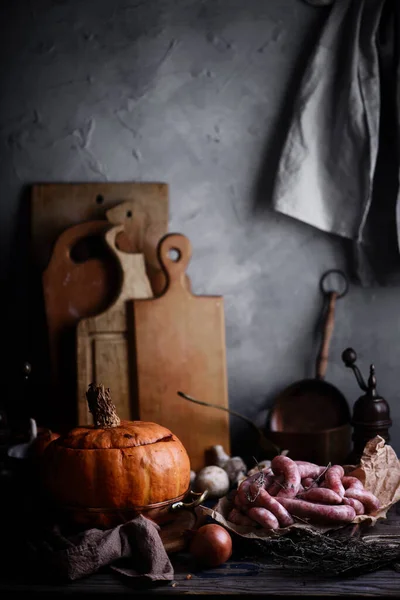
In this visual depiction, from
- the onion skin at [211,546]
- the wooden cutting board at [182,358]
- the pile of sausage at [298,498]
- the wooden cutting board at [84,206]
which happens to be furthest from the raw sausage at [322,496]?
the wooden cutting board at [84,206]

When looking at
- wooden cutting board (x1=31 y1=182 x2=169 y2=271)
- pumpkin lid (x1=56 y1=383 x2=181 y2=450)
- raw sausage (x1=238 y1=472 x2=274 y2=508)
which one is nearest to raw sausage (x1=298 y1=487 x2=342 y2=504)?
raw sausage (x1=238 y1=472 x2=274 y2=508)

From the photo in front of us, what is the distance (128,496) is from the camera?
157 centimetres

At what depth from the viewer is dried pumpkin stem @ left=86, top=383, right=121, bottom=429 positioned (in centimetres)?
164

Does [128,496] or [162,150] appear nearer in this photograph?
[128,496]

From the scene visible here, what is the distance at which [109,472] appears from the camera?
1550 mm

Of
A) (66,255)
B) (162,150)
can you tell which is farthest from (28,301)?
(162,150)

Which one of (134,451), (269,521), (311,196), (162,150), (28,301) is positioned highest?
(162,150)

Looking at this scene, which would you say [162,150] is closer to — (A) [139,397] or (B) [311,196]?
(B) [311,196]

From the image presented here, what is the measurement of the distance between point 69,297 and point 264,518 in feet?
3.53

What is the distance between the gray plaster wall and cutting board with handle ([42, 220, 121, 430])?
150mm

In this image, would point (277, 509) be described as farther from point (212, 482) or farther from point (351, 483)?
point (212, 482)

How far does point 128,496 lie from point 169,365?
2.56 feet

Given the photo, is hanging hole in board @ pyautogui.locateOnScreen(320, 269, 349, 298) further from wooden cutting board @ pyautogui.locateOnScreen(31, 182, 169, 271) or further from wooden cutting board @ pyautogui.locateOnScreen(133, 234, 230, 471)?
wooden cutting board @ pyautogui.locateOnScreen(31, 182, 169, 271)

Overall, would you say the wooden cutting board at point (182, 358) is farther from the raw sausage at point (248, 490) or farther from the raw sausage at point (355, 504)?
the raw sausage at point (355, 504)
